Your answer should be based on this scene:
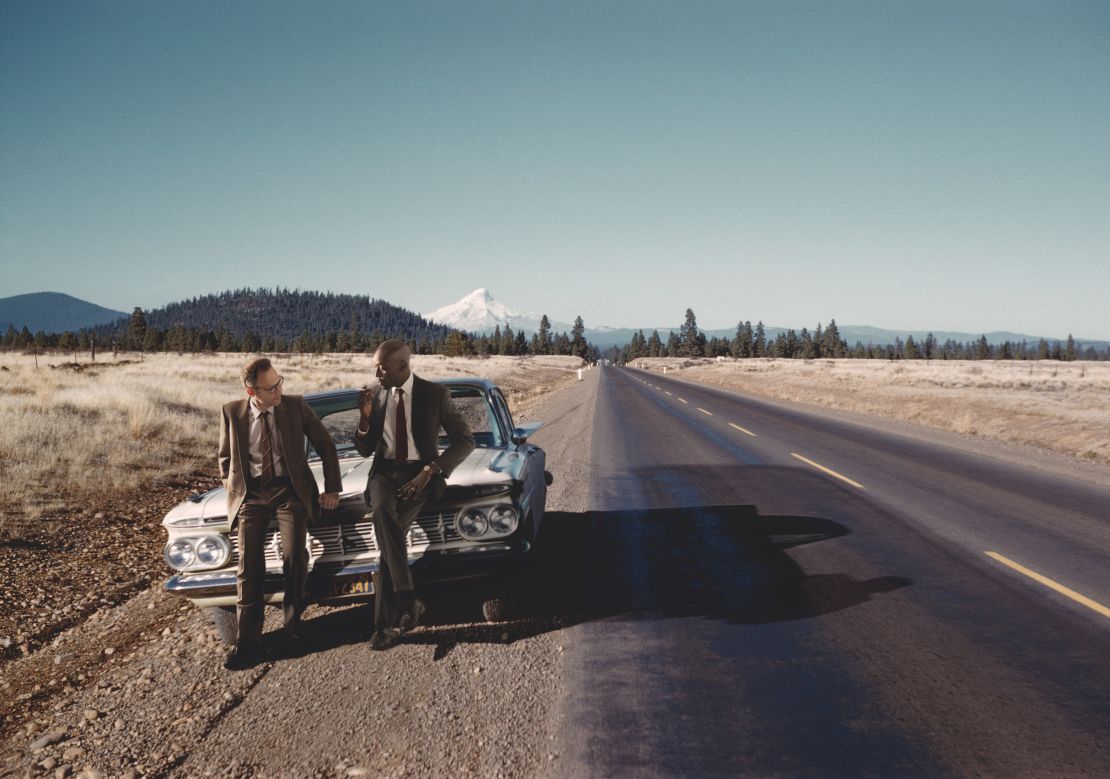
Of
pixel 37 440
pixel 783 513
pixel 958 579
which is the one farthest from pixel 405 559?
pixel 37 440

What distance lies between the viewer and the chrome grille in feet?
13.6

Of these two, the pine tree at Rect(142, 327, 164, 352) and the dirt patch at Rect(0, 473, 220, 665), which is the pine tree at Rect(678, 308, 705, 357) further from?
the dirt patch at Rect(0, 473, 220, 665)

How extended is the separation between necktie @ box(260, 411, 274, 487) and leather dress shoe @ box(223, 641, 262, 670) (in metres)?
1.00

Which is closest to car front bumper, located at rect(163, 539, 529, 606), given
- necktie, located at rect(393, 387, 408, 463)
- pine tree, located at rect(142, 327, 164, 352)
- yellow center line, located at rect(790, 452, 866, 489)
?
necktie, located at rect(393, 387, 408, 463)

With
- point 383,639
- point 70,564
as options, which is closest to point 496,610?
point 383,639

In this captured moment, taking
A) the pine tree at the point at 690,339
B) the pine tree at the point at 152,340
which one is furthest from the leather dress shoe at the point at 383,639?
the pine tree at the point at 690,339

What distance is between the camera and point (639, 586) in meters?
5.11

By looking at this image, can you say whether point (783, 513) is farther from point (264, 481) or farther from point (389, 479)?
point (264, 481)

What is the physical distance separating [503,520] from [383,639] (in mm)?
1051

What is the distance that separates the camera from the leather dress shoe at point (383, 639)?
13.1 feet

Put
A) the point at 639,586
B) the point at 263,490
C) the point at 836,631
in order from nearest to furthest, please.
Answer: the point at 263,490
the point at 836,631
the point at 639,586

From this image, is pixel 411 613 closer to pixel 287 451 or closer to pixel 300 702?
pixel 300 702

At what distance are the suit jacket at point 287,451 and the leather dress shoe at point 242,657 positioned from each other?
81cm

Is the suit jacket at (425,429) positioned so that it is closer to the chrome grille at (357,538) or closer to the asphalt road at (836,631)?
the chrome grille at (357,538)
